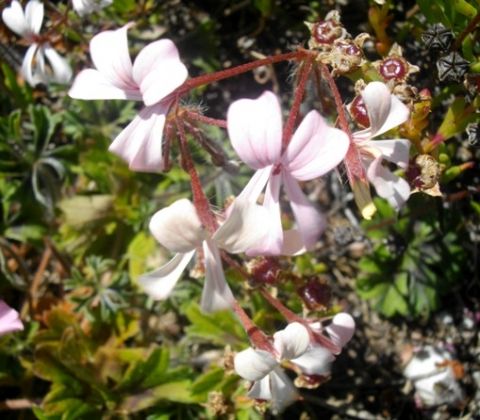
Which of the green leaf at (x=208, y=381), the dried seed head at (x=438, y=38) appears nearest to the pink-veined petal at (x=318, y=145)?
the dried seed head at (x=438, y=38)

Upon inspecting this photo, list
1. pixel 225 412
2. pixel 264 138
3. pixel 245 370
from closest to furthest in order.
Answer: pixel 264 138, pixel 245 370, pixel 225 412

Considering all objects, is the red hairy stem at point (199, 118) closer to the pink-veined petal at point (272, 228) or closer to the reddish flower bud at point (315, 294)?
the pink-veined petal at point (272, 228)

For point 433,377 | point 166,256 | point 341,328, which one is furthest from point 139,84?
point 433,377

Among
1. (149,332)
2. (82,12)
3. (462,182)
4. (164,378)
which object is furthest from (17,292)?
(462,182)

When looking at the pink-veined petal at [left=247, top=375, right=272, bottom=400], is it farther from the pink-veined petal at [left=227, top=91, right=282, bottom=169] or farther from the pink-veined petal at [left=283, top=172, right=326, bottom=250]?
the pink-veined petal at [left=227, top=91, right=282, bottom=169]

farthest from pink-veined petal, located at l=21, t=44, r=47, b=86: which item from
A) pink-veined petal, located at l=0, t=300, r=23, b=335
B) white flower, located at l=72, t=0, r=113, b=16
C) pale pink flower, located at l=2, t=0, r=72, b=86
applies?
pink-veined petal, located at l=0, t=300, r=23, b=335

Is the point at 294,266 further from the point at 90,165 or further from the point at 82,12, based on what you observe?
the point at 82,12
